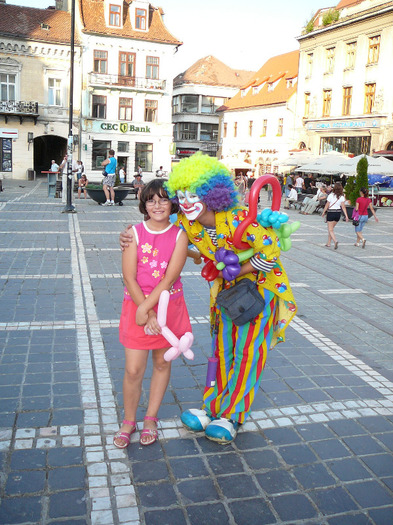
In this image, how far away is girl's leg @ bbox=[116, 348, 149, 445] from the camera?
331cm

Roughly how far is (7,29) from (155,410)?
34479 millimetres

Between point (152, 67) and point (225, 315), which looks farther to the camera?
point (152, 67)

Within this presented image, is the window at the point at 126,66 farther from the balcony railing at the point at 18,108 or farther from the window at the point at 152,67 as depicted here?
the balcony railing at the point at 18,108

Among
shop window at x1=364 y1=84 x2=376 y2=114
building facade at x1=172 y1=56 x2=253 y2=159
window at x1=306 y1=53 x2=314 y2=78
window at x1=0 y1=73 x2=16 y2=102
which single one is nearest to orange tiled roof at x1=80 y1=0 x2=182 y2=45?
window at x1=0 y1=73 x2=16 y2=102

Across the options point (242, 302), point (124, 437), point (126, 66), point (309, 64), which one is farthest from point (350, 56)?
point (124, 437)

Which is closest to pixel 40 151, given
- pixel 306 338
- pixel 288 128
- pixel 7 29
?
pixel 7 29

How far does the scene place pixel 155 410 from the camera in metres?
3.53

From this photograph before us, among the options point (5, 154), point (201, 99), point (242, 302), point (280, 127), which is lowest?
point (242, 302)

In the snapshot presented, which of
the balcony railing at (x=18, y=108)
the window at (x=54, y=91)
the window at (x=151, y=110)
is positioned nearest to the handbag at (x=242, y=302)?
the balcony railing at (x=18, y=108)

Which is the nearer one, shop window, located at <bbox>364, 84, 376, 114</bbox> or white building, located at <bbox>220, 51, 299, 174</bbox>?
shop window, located at <bbox>364, 84, 376, 114</bbox>

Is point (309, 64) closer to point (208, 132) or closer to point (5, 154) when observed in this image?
point (5, 154)

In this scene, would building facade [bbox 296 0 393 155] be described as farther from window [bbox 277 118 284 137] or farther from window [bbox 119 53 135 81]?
window [bbox 119 53 135 81]

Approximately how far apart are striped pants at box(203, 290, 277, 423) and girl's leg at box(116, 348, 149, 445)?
0.56 metres

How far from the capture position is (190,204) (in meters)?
3.18
